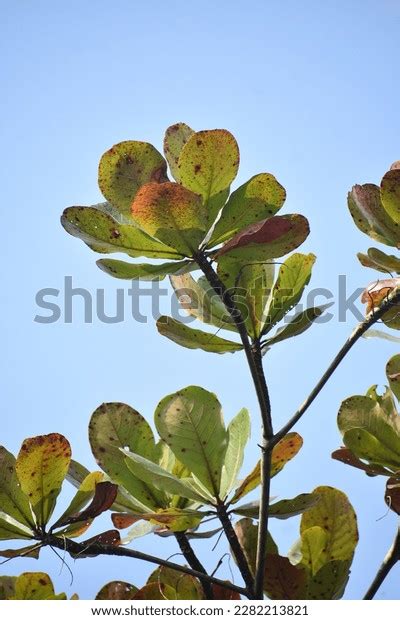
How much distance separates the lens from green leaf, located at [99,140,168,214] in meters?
0.95

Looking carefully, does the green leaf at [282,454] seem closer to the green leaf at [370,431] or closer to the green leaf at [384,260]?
the green leaf at [370,431]

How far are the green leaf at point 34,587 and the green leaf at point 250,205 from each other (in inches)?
20.0

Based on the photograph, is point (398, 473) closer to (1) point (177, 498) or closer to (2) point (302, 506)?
(2) point (302, 506)

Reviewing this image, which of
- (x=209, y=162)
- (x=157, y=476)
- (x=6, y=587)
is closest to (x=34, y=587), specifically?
(x=6, y=587)

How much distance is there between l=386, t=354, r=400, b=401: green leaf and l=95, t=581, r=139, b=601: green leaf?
47 centimetres

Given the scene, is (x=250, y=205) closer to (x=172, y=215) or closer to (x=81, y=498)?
(x=172, y=215)

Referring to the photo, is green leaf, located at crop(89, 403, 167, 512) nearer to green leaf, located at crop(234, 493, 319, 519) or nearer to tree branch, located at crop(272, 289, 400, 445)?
green leaf, located at crop(234, 493, 319, 519)

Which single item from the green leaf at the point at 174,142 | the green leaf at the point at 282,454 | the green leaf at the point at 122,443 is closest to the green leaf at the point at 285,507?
the green leaf at the point at 282,454

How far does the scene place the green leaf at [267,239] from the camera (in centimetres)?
83

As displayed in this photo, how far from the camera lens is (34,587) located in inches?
39.7

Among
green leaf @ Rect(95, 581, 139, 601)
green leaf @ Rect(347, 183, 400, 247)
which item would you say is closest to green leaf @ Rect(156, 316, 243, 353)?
green leaf @ Rect(347, 183, 400, 247)

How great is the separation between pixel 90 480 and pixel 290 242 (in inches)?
15.4

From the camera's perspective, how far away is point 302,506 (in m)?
0.93

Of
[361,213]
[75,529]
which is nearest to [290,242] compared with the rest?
[361,213]
